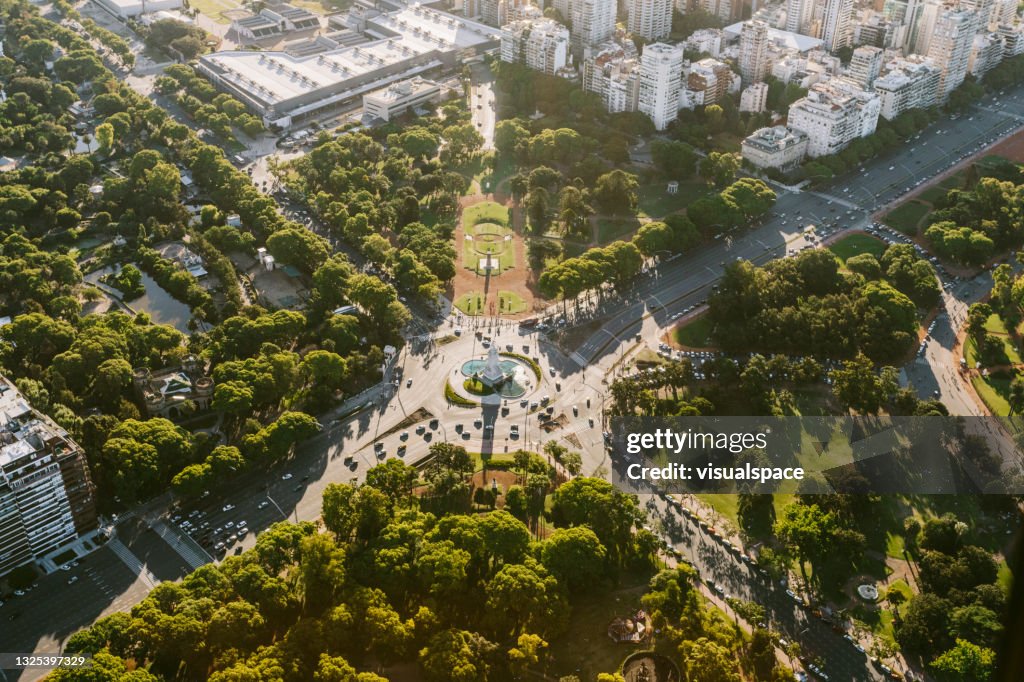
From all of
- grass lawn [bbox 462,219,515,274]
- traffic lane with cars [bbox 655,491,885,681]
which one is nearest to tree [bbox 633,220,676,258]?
grass lawn [bbox 462,219,515,274]

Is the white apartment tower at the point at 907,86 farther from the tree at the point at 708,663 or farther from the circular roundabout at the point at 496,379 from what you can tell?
the tree at the point at 708,663

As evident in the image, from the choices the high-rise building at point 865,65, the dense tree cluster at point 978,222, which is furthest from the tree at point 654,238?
the high-rise building at point 865,65

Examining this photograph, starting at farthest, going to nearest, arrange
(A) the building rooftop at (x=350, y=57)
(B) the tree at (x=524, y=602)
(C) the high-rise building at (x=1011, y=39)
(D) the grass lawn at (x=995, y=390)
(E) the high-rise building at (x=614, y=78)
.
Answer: (C) the high-rise building at (x=1011, y=39), (A) the building rooftop at (x=350, y=57), (E) the high-rise building at (x=614, y=78), (D) the grass lawn at (x=995, y=390), (B) the tree at (x=524, y=602)

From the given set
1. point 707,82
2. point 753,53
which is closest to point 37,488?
point 707,82

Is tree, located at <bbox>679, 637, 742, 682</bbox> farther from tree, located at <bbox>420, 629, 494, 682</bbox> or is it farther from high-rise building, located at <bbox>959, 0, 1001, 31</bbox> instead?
high-rise building, located at <bbox>959, 0, 1001, 31</bbox>

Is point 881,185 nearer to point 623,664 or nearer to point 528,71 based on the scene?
point 528,71

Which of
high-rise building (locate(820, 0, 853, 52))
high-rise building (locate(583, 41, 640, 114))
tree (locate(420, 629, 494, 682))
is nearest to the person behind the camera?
tree (locate(420, 629, 494, 682))

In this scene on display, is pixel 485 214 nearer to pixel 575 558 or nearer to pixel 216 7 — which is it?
pixel 575 558
